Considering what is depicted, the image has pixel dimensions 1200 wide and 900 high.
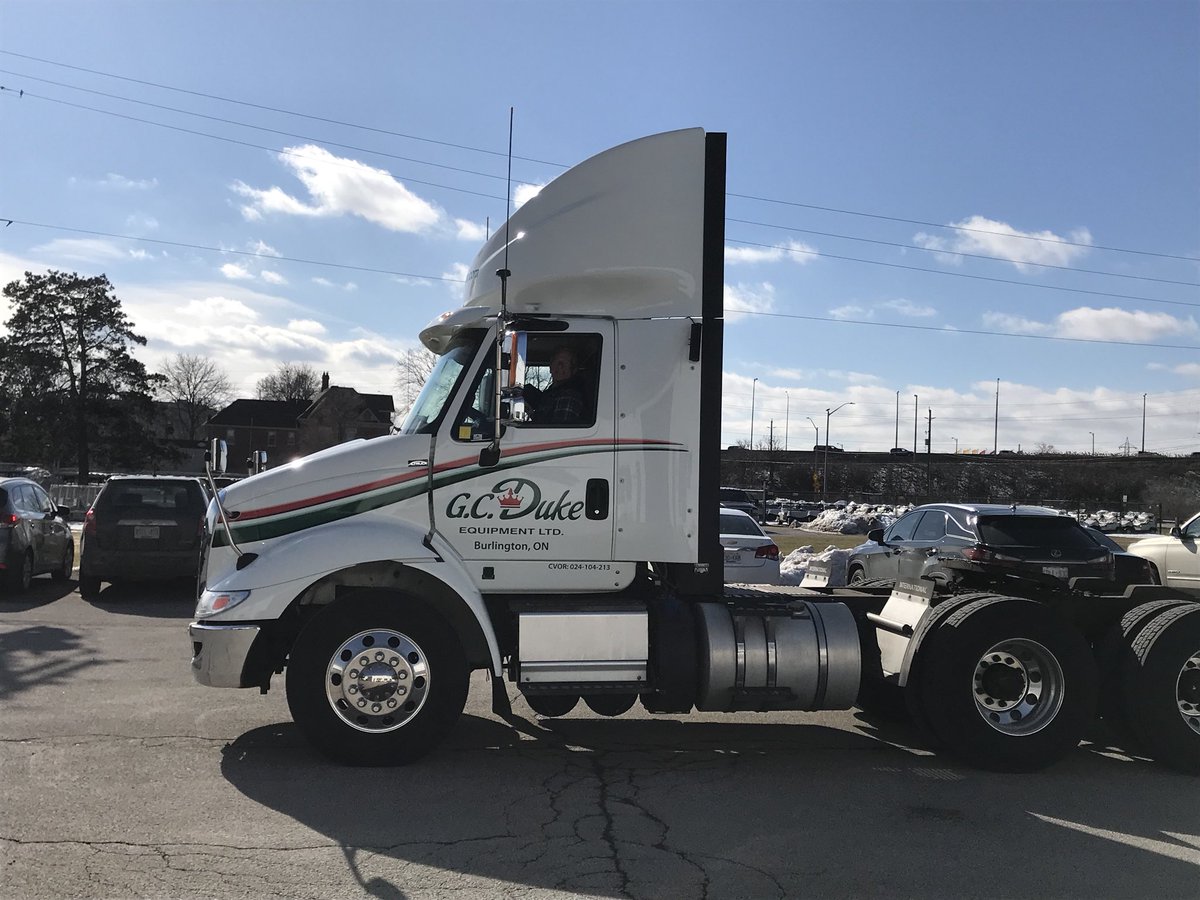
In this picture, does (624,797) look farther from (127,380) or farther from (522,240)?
(127,380)

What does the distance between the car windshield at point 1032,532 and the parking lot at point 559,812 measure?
10.2 ft

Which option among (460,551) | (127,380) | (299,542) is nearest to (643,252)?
(460,551)

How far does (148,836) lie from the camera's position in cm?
466

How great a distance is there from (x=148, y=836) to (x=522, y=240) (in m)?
4.11

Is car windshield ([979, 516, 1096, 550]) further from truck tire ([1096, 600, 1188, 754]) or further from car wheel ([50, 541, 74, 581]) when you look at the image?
car wheel ([50, 541, 74, 581])

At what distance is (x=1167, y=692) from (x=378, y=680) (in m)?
5.12

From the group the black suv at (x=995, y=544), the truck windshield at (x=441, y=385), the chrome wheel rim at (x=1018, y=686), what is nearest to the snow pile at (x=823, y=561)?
the black suv at (x=995, y=544)

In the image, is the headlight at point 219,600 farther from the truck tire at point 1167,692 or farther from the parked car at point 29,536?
the parked car at point 29,536

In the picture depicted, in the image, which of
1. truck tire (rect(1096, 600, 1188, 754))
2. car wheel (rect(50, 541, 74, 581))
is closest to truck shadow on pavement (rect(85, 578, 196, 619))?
car wheel (rect(50, 541, 74, 581))

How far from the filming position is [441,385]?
645 centimetres

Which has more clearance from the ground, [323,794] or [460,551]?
[460,551]

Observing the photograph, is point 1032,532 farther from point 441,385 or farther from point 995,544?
point 441,385

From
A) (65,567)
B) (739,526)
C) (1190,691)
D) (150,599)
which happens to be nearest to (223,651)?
(1190,691)

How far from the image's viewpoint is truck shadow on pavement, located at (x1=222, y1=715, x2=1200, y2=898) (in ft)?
14.3
